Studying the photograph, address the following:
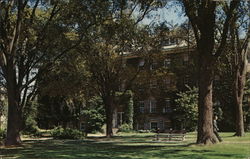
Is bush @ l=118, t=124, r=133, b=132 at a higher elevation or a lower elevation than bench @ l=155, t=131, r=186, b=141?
higher

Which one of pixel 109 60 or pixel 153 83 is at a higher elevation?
pixel 109 60

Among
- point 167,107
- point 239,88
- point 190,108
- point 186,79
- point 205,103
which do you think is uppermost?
point 186,79

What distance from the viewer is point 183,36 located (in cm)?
3178

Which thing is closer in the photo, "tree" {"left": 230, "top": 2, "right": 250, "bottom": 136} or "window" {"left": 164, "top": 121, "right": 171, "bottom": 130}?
"tree" {"left": 230, "top": 2, "right": 250, "bottom": 136}

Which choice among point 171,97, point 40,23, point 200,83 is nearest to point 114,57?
point 40,23

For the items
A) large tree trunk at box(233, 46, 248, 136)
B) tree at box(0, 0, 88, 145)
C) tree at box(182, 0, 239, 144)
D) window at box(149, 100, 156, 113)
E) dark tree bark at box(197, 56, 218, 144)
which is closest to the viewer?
tree at box(182, 0, 239, 144)

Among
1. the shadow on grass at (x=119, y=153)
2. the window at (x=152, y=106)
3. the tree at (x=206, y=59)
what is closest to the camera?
the shadow on grass at (x=119, y=153)

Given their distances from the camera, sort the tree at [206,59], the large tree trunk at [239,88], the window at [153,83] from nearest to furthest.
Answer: the tree at [206,59]
the large tree trunk at [239,88]
the window at [153,83]

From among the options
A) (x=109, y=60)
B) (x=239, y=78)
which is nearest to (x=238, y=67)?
(x=239, y=78)

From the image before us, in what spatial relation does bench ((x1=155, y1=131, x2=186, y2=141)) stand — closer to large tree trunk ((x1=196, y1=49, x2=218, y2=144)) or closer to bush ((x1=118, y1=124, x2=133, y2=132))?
large tree trunk ((x1=196, y1=49, x2=218, y2=144))

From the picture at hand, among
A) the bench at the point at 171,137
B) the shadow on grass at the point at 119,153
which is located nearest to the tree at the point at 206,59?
the shadow on grass at the point at 119,153

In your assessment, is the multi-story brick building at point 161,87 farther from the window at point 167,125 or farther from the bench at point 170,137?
the bench at point 170,137

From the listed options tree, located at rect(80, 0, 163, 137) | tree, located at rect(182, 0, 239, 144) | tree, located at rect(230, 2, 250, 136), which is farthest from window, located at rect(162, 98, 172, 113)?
tree, located at rect(182, 0, 239, 144)

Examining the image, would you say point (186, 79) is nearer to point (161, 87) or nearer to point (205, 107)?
point (161, 87)
